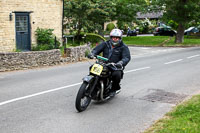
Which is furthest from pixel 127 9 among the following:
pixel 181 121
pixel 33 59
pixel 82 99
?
pixel 181 121

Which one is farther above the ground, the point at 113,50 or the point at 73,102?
the point at 113,50

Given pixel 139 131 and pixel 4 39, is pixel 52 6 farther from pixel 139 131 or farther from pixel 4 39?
pixel 139 131

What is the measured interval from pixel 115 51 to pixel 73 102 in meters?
1.68

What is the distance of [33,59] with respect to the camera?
1498cm

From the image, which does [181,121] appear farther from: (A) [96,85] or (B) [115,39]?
(B) [115,39]

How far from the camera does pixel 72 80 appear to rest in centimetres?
1130

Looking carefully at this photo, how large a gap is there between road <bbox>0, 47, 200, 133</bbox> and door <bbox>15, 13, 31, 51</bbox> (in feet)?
22.6

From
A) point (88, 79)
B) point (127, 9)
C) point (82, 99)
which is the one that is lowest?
point (82, 99)

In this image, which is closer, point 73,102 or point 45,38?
point 73,102

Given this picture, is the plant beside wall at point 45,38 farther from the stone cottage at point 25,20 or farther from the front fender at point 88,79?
the front fender at point 88,79

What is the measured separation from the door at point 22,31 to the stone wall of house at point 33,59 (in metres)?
4.15

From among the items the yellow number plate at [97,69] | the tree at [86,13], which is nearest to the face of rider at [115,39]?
the yellow number plate at [97,69]

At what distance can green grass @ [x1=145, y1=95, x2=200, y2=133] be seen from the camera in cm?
563

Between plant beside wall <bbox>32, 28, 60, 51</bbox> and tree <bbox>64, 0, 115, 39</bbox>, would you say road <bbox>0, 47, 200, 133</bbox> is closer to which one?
plant beside wall <bbox>32, 28, 60, 51</bbox>
